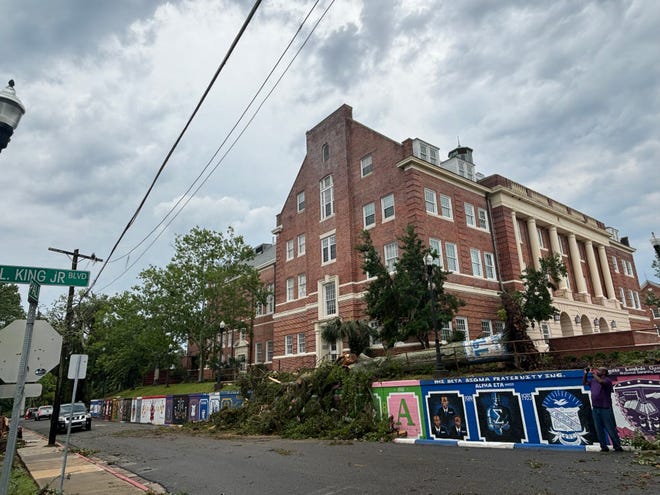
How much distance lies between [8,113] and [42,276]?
218 centimetres

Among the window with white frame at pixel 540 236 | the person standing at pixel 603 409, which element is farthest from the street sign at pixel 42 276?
the window with white frame at pixel 540 236

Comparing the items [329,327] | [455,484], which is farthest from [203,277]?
[455,484]

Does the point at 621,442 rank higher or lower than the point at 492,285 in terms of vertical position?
lower

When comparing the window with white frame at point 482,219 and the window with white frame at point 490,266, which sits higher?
the window with white frame at point 482,219

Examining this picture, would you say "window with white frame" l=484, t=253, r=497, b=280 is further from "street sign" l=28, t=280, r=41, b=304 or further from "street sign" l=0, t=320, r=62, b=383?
"street sign" l=28, t=280, r=41, b=304

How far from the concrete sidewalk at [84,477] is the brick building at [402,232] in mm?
14171

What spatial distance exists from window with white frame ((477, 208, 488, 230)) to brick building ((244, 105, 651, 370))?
8 cm

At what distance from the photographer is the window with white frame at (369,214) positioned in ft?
100

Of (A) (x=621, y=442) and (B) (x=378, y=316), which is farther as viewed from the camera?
(B) (x=378, y=316)

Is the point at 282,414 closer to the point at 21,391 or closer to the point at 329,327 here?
the point at 329,327

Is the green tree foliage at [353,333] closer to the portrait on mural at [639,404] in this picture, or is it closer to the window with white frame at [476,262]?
the window with white frame at [476,262]

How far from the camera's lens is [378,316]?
72.3ft

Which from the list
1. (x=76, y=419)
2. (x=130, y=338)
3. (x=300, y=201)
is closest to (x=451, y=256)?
(x=300, y=201)

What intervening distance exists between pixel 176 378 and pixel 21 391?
2027 inches
